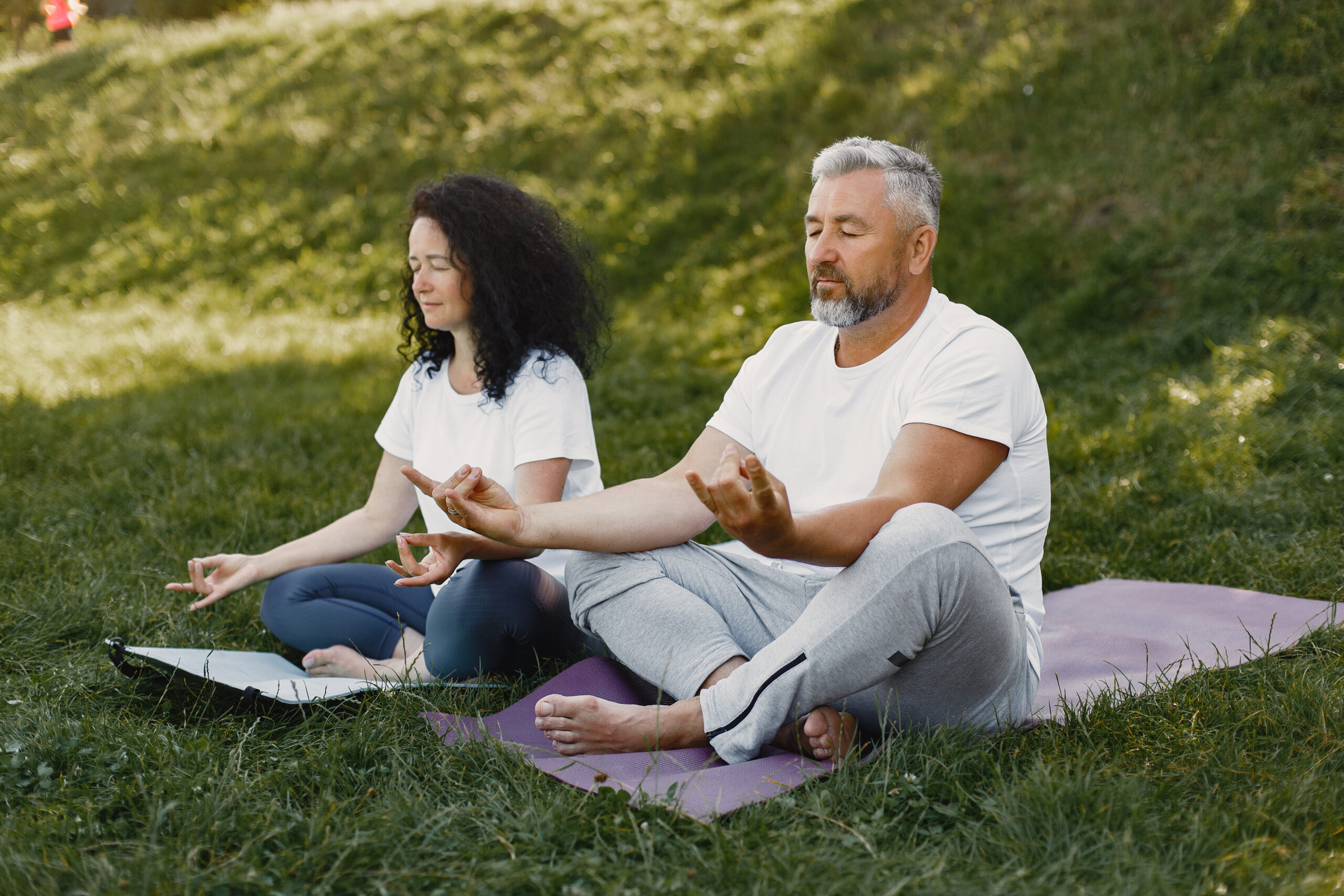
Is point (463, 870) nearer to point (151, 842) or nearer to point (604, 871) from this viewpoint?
point (604, 871)

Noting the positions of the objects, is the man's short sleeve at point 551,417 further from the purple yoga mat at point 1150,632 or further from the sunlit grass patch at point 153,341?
the sunlit grass patch at point 153,341

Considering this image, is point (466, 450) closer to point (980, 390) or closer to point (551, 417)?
point (551, 417)

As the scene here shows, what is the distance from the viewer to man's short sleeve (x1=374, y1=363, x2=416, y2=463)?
143 inches

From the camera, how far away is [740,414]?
3.20 metres

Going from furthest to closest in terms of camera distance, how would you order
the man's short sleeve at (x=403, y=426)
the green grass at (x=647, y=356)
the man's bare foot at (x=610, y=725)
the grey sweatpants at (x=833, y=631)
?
the man's short sleeve at (x=403, y=426), the man's bare foot at (x=610, y=725), the grey sweatpants at (x=833, y=631), the green grass at (x=647, y=356)

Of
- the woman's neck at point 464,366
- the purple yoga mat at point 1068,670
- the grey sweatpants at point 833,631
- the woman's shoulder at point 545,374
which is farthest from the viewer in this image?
the woman's neck at point 464,366

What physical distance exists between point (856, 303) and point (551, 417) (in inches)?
38.1

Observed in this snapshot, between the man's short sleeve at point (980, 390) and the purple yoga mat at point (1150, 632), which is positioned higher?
the man's short sleeve at point (980, 390)

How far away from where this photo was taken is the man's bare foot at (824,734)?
96.2 inches

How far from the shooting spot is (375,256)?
32.8 feet

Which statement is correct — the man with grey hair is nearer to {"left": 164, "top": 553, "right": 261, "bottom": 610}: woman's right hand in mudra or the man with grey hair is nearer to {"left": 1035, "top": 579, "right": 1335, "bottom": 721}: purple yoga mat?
{"left": 1035, "top": 579, "right": 1335, "bottom": 721}: purple yoga mat

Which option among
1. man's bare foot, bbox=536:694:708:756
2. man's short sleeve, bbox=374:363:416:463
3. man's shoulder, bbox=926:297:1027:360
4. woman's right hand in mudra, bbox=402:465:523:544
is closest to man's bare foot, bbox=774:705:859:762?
man's bare foot, bbox=536:694:708:756

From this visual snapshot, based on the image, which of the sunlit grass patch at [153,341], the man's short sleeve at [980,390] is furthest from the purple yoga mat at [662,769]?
the sunlit grass patch at [153,341]

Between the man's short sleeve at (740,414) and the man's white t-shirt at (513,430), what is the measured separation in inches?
16.0
